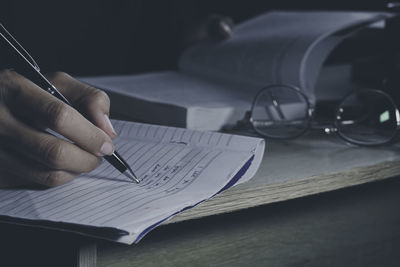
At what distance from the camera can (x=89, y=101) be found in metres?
0.51

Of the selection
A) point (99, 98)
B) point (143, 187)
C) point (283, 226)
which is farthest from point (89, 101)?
point (283, 226)

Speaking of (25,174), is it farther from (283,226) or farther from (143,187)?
(283,226)

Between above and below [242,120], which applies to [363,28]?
above

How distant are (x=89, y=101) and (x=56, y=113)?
6cm

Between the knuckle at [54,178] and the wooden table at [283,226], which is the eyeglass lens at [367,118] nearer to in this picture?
the wooden table at [283,226]

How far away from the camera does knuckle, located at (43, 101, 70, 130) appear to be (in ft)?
1.49

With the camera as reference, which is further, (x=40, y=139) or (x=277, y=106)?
(x=277, y=106)

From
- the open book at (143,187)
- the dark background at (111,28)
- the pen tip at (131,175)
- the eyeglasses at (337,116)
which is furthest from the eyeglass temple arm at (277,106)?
the dark background at (111,28)

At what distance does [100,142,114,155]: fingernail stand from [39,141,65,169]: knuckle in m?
0.04

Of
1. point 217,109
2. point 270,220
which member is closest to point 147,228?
point 270,220

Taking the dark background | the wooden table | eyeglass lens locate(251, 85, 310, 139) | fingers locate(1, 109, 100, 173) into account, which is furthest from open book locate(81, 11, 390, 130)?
the dark background

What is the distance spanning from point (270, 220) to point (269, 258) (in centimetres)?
5

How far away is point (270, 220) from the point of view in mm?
570

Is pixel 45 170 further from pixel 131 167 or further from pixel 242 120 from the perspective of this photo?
pixel 242 120
